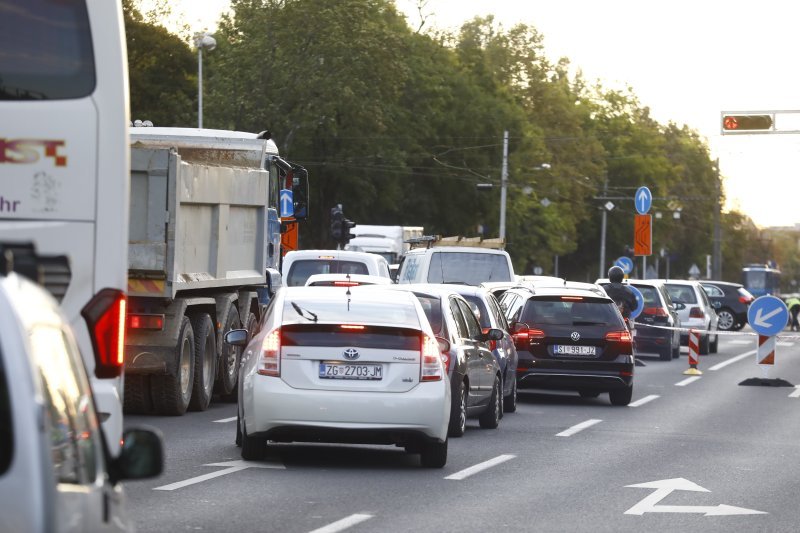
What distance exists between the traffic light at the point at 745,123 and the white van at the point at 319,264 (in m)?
11.7

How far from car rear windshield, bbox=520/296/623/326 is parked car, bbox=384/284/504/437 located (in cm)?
426

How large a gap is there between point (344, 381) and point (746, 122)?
28.4 meters

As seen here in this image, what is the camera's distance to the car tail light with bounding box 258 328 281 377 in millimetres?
13672

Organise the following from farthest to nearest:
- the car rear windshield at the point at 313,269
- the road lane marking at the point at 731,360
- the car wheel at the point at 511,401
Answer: the road lane marking at the point at 731,360, the car rear windshield at the point at 313,269, the car wheel at the point at 511,401

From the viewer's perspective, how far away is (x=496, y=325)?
20734 millimetres

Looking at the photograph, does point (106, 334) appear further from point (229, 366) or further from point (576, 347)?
point (576, 347)

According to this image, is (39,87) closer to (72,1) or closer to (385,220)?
(72,1)

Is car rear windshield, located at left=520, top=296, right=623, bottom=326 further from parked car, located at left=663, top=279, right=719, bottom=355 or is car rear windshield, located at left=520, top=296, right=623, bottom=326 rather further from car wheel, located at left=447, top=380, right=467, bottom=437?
parked car, located at left=663, top=279, right=719, bottom=355

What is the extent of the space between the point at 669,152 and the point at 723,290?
65.6 meters

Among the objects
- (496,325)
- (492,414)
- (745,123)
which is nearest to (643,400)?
(496,325)

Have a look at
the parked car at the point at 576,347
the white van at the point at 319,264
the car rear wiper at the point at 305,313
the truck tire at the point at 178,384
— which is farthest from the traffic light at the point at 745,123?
the car rear wiper at the point at 305,313

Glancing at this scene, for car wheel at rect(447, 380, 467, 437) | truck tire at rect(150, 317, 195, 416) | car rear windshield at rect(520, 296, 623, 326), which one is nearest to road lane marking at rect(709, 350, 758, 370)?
car rear windshield at rect(520, 296, 623, 326)

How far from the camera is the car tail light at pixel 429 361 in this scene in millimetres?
13836

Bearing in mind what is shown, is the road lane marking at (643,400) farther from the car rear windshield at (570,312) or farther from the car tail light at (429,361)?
the car tail light at (429,361)
